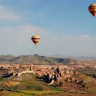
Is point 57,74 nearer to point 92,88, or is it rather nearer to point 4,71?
point 92,88

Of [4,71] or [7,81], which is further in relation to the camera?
[4,71]

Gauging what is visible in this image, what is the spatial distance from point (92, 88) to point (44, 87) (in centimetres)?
2844

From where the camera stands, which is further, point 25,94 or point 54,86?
point 54,86

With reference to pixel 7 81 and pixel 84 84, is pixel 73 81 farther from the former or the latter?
pixel 7 81

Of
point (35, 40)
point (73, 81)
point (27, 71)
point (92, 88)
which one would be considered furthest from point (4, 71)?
point (35, 40)

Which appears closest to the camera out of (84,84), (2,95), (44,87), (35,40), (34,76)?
(35,40)

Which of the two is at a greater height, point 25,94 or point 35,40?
point 35,40

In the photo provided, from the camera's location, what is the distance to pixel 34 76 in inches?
6806

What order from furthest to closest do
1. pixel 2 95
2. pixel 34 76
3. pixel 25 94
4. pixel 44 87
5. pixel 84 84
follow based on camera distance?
1. pixel 34 76
2. pixel 84 84
3. pixel 44 87
4. pixel 25 94
5. pixel 2 95

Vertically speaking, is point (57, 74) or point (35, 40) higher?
point (35, 40)

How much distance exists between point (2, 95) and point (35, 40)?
43369 millimetres

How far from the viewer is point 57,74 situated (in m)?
173

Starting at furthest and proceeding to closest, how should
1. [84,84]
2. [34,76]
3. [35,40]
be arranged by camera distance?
[34,76]
[84,84]
[35,40]

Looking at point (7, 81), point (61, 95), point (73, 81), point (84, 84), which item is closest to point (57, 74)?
point (73, 81)
